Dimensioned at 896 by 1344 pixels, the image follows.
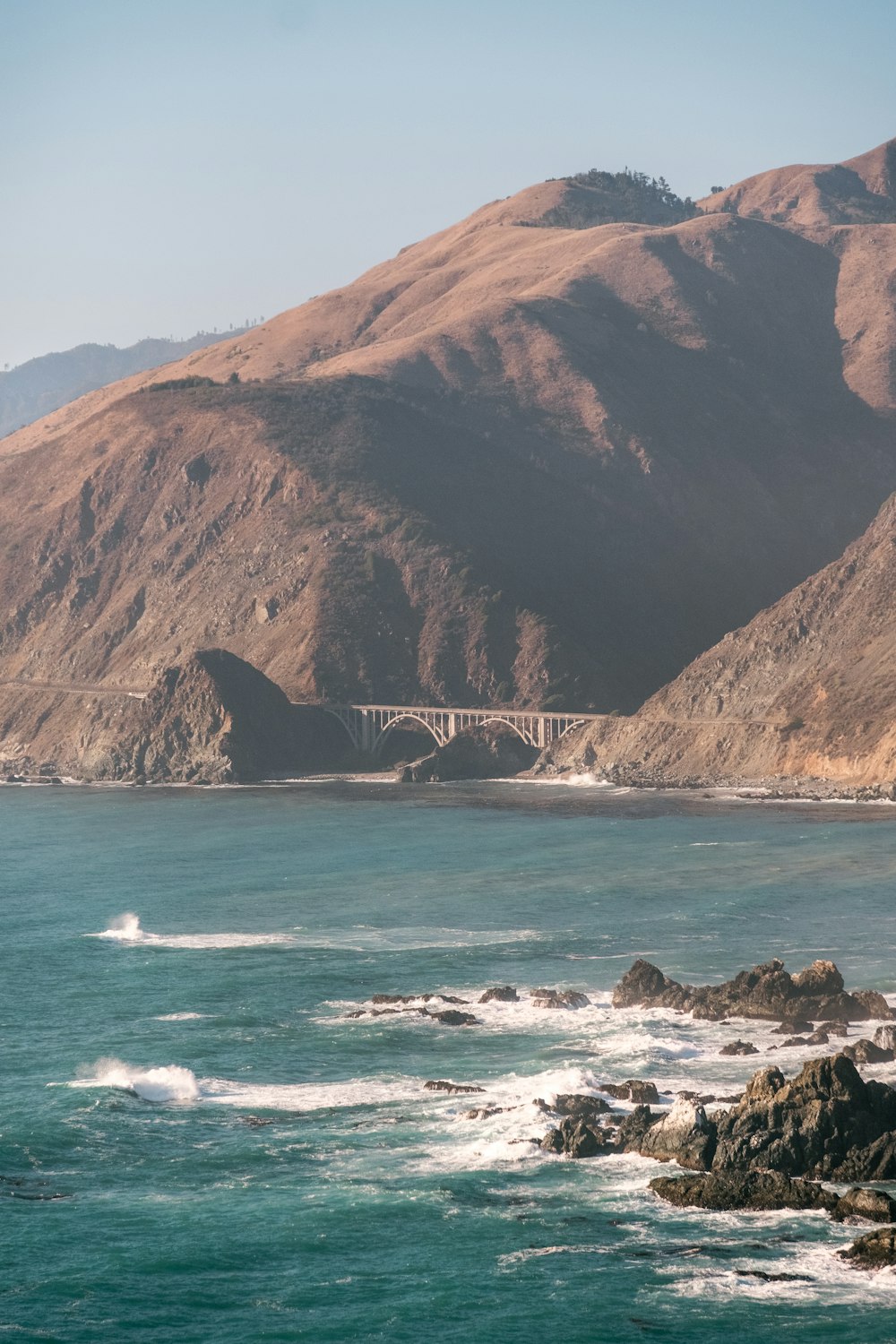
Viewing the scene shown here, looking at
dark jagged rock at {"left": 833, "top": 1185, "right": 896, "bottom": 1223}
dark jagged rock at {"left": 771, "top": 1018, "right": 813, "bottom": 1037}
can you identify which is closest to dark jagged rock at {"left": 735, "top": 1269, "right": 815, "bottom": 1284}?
dark jagged rock at {"left": 833, "top": 1185, "right": 896, "bottom": 1223}

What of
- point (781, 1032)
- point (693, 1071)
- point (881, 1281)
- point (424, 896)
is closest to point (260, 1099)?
point (693, 1071)

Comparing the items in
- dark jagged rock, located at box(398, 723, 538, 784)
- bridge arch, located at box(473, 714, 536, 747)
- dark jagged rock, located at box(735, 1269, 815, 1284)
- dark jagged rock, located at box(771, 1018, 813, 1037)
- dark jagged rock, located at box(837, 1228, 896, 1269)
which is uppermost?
bridge arch, located at box(473, 714, 536, 747)

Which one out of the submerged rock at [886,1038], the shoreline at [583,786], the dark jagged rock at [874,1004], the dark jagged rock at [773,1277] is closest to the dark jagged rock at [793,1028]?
the dark jagged rock at [874,1004]

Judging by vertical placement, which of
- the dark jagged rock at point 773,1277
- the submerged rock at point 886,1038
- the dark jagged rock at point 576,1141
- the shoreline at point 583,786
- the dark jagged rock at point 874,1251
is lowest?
the dark jagged rock at point 773,1277

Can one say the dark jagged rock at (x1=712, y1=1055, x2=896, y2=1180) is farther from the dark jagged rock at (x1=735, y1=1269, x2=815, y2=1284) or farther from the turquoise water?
the dark jagged rock at (x1=735, y1=1269, x2=815, y2=1284)

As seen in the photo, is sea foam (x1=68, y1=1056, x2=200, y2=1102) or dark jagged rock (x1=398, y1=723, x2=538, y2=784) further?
dark jagged rock (x1=398, y1=723, x2=538, y2=784)

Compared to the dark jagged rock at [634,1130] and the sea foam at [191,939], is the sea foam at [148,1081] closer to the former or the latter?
the dark jagged rock at [634,1130]
